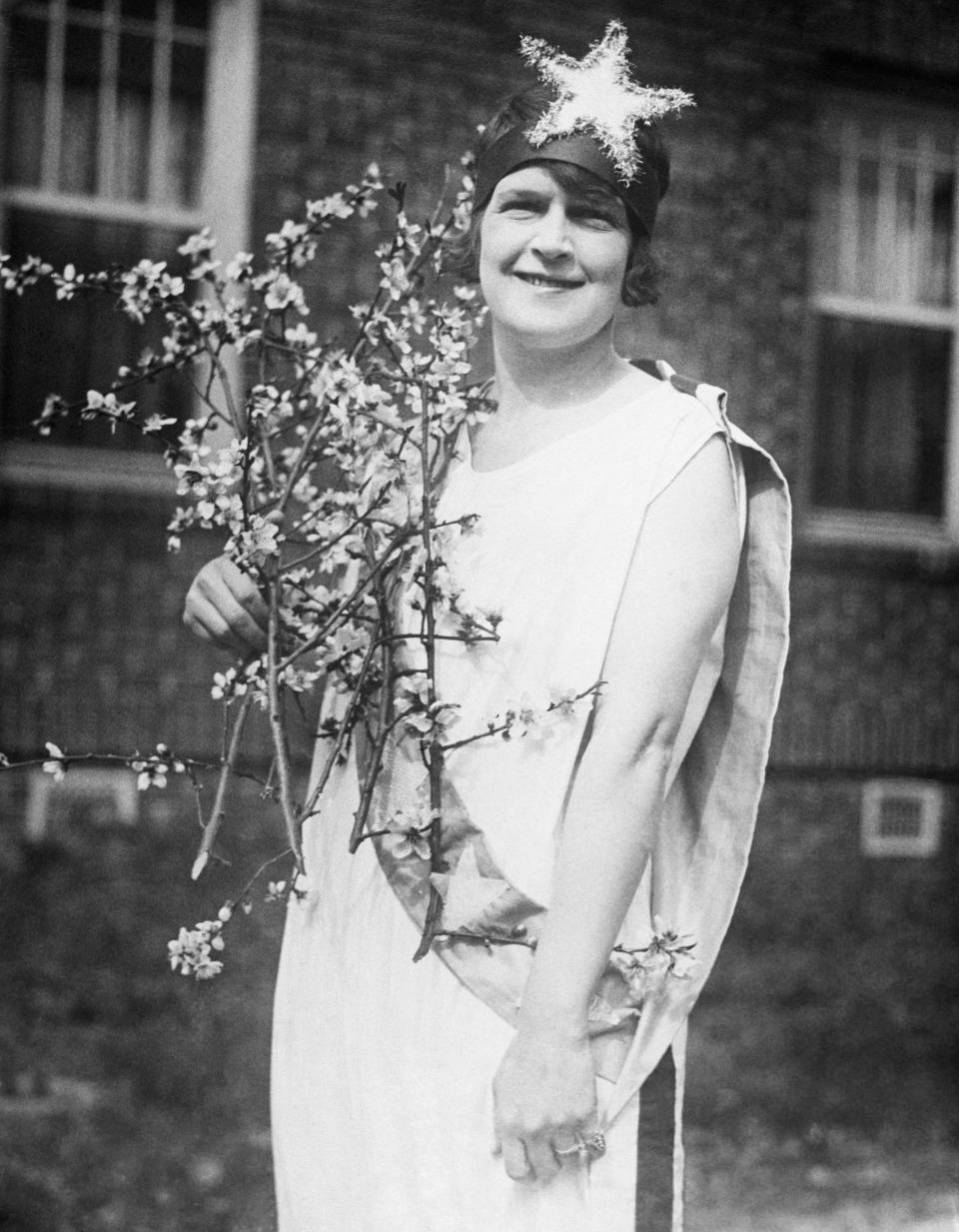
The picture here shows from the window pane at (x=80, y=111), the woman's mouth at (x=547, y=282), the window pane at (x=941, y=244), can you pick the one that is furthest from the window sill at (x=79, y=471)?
the woman's mouth at (x=547, y=282)

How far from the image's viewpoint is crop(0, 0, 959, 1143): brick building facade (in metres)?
4.05

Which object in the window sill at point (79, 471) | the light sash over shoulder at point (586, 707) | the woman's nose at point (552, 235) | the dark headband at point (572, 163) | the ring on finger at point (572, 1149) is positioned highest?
the dark headband at point (572, 163)

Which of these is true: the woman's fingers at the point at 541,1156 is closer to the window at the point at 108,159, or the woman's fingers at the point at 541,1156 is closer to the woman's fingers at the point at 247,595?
the woman's fingers at the point at 247,595

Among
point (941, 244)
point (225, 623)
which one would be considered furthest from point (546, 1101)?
point (941, 244)

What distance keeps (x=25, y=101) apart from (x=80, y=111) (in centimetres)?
14

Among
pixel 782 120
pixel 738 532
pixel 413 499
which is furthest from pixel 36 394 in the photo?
pixel 738 532

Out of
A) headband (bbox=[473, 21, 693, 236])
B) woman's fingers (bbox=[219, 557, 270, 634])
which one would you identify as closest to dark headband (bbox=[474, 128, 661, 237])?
headband (bbox=[473, 21, 693, 236])

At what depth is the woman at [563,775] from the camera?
1.64m

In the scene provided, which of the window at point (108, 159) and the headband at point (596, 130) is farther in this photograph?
the window at point (108, 159)

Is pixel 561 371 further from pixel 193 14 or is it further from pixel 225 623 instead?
pixel 193 14

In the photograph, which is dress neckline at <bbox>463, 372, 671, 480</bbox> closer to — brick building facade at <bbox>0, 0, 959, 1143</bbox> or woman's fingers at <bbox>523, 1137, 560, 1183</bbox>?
woman's fingers at <bbox>523, 1137, 560, 1183</bbox>

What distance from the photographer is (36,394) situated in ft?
13.5

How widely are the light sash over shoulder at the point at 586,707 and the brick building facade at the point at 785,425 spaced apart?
214 centimetres

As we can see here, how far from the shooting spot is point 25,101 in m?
4.08
